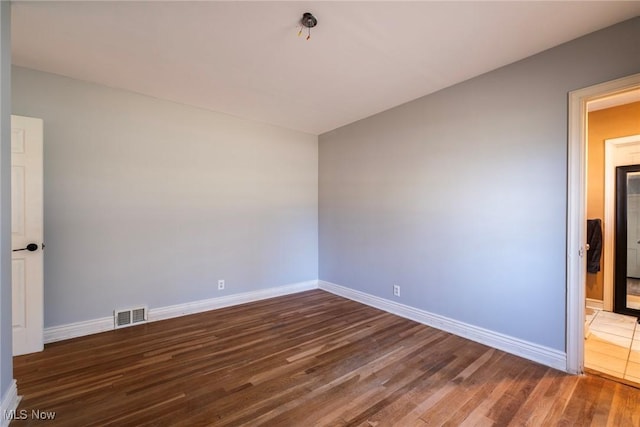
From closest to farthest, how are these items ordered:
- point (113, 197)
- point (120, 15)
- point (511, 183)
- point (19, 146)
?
point (120, 15) < point (19, 146) < point (511, 183) < point (113, 197)

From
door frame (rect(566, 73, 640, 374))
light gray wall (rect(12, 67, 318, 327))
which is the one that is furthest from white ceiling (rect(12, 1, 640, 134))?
door frame (rect(566, 73, 640, 374))

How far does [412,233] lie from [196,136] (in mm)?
3041

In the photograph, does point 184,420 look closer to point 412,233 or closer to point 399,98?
point 412,233

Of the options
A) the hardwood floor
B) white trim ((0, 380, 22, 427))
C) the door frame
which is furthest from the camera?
the door frame

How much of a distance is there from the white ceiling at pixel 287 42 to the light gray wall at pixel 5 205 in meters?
0.31

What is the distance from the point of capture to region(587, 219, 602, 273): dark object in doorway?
3.68 metres

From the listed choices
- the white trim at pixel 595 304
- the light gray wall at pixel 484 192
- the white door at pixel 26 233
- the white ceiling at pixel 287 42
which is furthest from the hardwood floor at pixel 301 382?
the white ceiling at pixel 287 42

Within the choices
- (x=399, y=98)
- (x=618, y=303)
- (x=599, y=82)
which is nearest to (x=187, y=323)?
(x=399, y=98)

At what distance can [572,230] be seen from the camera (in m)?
2.21

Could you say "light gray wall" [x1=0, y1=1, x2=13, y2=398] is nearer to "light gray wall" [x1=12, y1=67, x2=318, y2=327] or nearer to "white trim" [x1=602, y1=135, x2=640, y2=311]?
"light gray wall" [x1=12, y1=67, x2=318, y2=327]

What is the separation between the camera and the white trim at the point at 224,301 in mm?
Answer: 3352

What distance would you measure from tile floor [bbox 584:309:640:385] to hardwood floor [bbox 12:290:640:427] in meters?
0.27

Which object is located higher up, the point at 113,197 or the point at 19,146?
the point at 19,146

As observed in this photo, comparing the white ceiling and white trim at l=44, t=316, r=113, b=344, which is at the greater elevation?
the white ceiling
